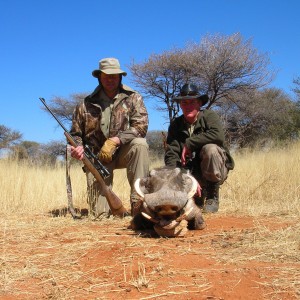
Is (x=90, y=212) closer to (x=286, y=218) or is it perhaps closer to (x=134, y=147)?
(x=134, y=147)

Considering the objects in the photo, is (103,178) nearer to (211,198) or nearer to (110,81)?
(110,81)

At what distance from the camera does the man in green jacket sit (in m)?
5.35

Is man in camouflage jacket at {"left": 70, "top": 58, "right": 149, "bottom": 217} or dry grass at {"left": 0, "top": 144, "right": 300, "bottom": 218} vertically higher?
man in camouflage jacket at {"left": 70, "top": 58, "right": 149, "bottom": 217}

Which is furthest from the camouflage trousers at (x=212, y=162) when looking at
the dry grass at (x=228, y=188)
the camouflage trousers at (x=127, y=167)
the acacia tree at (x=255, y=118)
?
the acacia tree at (x=255, y=118)

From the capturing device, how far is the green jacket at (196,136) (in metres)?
5.37

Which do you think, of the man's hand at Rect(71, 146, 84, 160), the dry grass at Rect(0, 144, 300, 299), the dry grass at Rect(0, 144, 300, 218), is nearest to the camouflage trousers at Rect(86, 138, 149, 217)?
the dry grass at Rect(0, 144, 300, 299)

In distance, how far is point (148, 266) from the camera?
2.88 metres

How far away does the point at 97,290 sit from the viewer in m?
2.58

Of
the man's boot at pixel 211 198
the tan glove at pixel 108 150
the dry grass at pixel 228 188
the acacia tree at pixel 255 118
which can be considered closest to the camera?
the tan glove at pixel 108 150

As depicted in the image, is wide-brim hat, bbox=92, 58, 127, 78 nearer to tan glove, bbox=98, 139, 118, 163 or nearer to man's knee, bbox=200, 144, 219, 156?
tan glove, bbox=98, 139, 118, 163

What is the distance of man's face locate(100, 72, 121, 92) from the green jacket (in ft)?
2.90

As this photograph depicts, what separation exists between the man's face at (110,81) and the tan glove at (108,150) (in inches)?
29.7

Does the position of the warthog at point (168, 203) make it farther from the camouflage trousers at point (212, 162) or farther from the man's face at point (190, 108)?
the man's face at point (190, 108)

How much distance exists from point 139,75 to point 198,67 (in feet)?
7.80
